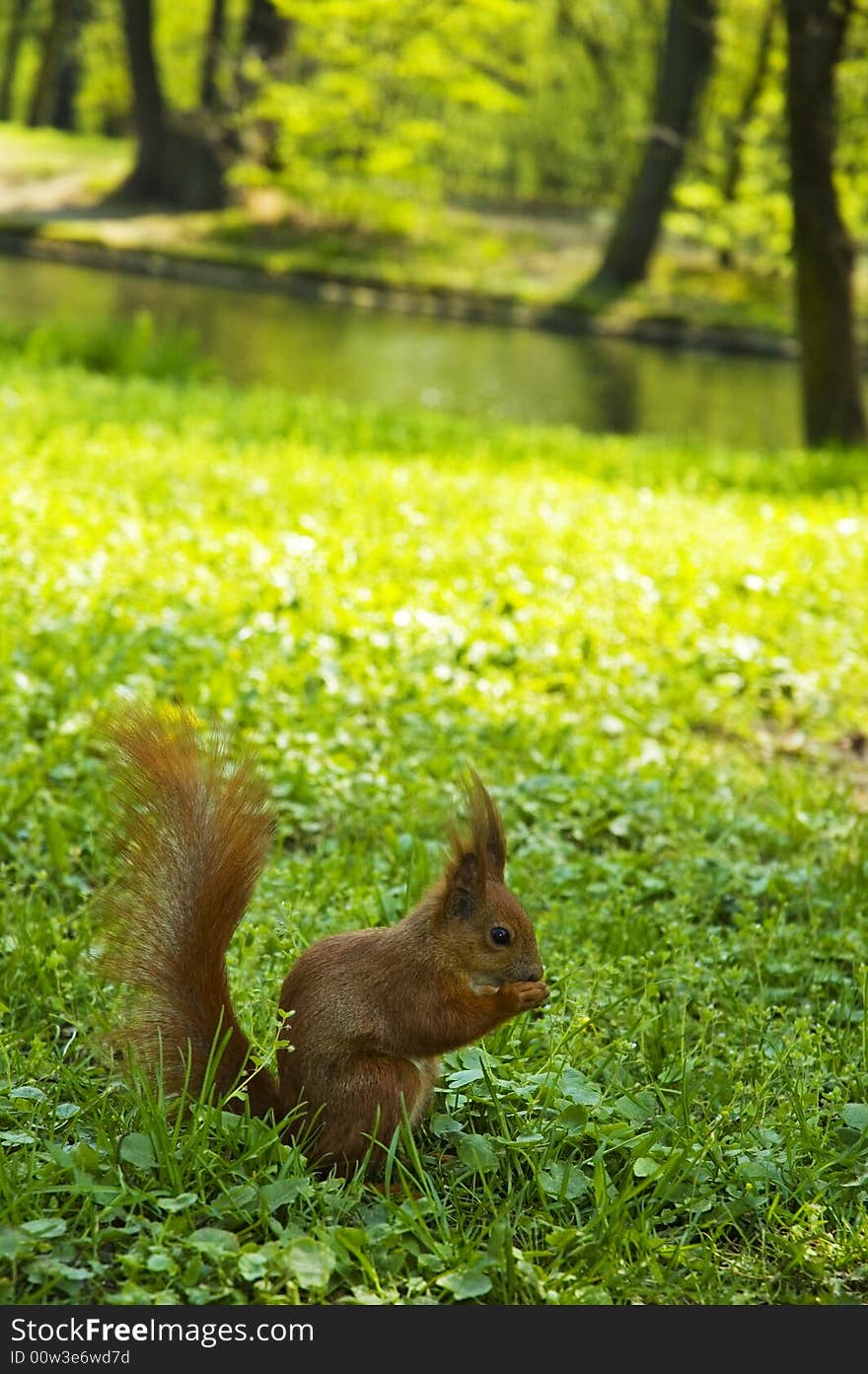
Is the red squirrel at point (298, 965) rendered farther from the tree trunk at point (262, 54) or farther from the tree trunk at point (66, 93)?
the tree trunk at point (66, 93)

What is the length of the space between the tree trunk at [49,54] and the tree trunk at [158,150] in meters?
9.41

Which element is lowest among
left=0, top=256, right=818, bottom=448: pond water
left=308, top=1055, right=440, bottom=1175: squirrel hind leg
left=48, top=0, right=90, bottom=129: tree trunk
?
left=0, top=256, right=818, bottom=448: pond water

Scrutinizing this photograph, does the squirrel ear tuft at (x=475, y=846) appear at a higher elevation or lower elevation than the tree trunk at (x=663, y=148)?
lower

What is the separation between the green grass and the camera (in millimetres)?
1963

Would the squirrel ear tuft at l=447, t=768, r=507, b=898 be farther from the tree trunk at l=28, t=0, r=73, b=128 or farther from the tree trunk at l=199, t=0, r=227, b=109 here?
the tree trunk at l=28, t=0, r=73, b=128

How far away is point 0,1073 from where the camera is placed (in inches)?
90.7

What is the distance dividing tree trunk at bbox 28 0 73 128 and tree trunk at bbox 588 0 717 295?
1768 cm

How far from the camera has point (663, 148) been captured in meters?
19.1

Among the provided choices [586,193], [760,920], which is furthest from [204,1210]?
[586,193]

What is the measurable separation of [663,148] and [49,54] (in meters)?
21.1

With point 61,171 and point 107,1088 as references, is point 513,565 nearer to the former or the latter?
point 107,1088

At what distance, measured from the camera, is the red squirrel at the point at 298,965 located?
202cm


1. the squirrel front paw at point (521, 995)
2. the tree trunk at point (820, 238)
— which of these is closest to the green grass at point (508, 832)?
the squirrel front paw at point (521, 995)

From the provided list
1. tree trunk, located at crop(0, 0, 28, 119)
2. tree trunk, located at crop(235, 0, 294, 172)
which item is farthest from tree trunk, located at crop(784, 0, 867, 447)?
tree trunk, located at crop(0, 0, 28, 119)
